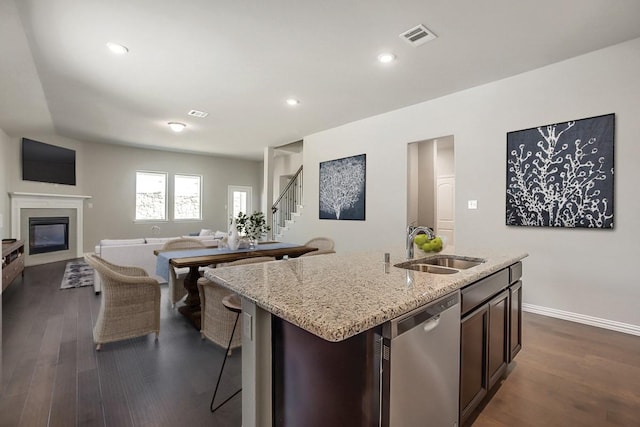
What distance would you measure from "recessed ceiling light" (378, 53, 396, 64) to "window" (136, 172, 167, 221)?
7.50m

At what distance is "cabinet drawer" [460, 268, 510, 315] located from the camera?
5.03 ft

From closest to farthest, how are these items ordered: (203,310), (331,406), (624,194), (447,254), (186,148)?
(331,406), (447,254), (203,310), (624,194), (186,148)

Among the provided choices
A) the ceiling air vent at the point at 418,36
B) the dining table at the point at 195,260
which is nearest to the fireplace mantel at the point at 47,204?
the dining table at the point at 195,260

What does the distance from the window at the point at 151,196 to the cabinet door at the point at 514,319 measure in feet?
28.9

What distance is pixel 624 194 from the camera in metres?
3.01

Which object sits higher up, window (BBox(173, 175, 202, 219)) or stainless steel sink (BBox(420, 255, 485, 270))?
window (BBox(173, 175, 202, 219))

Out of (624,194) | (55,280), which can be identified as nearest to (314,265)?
(624,194)

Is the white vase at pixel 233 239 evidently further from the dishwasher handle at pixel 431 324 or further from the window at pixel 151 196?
the window at pixel 151 196

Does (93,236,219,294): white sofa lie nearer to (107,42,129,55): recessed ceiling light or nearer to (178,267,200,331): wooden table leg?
(178,267,200,331): wooden table leg

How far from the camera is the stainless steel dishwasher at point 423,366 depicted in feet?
3.45

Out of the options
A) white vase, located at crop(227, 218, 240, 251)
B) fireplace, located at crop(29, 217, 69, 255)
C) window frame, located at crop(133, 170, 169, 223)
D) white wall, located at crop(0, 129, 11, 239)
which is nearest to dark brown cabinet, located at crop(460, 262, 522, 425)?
white vase, located at crop(227, 218, 240, 251)

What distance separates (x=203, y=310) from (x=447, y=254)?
2124mm

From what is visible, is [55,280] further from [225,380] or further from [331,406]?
[331,406]

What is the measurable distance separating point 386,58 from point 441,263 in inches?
89.0
